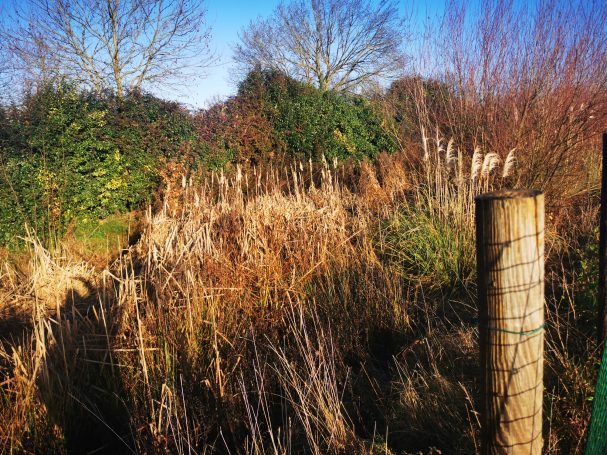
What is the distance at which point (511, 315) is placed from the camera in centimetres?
127

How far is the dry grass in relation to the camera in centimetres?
221

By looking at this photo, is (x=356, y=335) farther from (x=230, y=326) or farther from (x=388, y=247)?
(x=388, y=247)

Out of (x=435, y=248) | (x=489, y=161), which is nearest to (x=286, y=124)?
(x=489, y=161)

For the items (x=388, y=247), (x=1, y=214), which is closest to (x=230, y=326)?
(x=388, y=247)

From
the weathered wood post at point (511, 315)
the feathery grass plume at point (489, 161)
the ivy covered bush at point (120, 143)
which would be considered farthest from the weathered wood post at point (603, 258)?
the ivy covered bush at point (120, 143)

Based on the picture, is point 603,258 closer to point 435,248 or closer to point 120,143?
point 435,248

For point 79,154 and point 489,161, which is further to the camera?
point 79,154

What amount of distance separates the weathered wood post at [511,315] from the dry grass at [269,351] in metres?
0.61

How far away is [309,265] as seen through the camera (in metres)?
3.79

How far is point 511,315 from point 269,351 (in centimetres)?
188

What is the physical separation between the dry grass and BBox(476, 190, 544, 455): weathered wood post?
2.00 ft

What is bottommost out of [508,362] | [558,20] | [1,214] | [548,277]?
[548,277]

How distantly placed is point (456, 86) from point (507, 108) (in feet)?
2.62

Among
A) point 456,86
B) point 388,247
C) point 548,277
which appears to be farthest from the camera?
point 456,86
